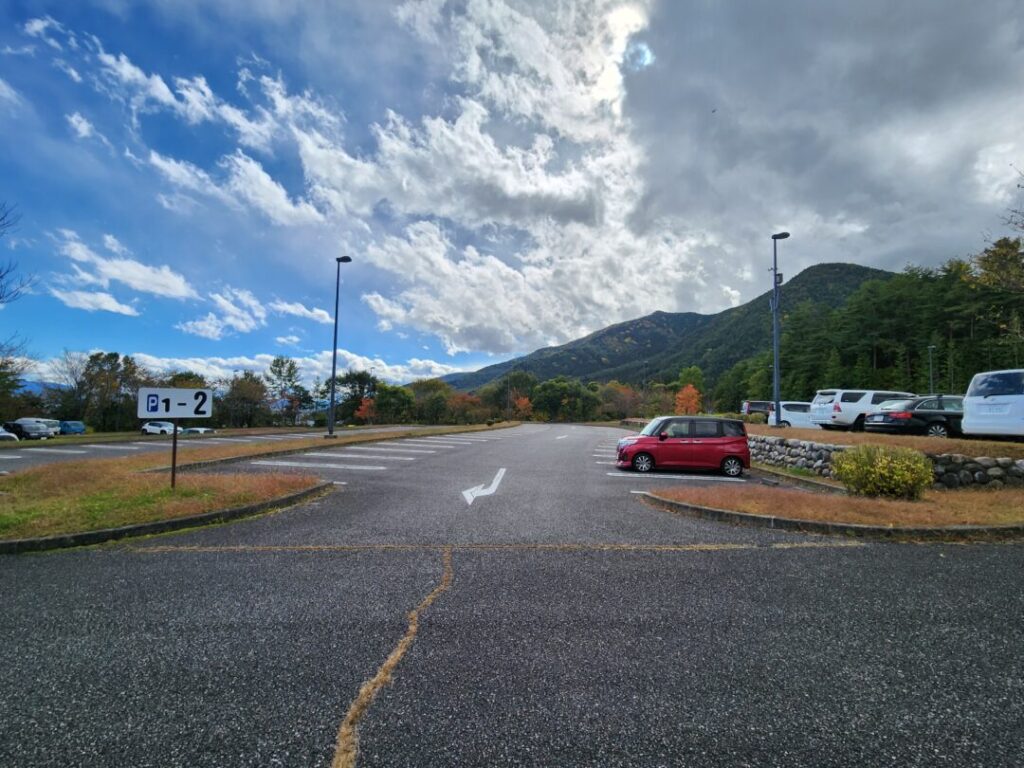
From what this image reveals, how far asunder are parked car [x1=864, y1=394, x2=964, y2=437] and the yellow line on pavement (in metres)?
15.1

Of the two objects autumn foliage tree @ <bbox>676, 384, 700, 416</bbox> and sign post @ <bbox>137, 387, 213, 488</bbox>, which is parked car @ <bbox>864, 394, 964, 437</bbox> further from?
autumn foliage tree @ <bbox>676, 384, 700, 416</bbox>

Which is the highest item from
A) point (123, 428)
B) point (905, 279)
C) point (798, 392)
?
point (905, 279)

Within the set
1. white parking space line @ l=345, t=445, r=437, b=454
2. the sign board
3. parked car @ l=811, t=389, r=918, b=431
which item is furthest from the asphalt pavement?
parked car @ l=811, t=389, r=918, b=431

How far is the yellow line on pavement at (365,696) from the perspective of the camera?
196 cm

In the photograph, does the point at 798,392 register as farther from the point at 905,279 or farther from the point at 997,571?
the point at 997,571

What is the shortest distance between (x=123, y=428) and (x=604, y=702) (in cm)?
6116

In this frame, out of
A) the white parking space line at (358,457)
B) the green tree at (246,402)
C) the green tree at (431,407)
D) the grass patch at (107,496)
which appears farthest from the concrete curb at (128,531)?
the green tree at (431,407)

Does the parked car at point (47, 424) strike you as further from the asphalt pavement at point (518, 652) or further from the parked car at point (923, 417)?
the parked car at point (923, 417)

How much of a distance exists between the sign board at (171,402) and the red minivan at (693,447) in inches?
380

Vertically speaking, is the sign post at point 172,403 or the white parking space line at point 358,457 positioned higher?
the sign post at point 172,403

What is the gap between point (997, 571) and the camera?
170 inches

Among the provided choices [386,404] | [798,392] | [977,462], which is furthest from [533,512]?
[798,392]

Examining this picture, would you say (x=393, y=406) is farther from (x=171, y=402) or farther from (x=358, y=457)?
(x=171, y=402)

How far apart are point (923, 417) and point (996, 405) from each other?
412 cm
